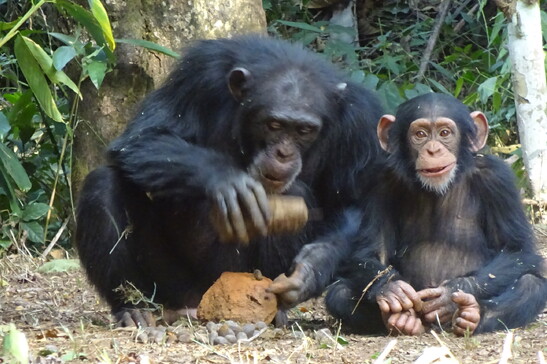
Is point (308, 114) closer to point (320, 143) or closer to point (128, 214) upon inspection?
point (320, 143)

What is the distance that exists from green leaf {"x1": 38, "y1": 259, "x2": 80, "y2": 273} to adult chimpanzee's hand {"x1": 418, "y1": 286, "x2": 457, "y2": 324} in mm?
3351

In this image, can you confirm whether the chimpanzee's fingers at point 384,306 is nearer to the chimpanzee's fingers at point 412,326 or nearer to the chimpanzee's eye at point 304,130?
the chimpanzee's fingers at point 412,326

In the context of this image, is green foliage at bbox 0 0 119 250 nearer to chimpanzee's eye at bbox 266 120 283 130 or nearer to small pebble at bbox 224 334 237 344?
chimpanzee's eye at bbox 266 120 283 130

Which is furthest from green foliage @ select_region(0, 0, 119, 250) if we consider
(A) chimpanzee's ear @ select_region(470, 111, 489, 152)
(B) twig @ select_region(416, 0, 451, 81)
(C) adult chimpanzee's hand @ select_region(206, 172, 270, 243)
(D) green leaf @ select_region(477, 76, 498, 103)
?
(B) twig @ select_region(416, 0, 451, 81)

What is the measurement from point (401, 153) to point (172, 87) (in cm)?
150

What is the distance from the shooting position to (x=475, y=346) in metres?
4.85

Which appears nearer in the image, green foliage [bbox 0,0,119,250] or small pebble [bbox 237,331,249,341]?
small pebble [bbox 237,331,249,341]

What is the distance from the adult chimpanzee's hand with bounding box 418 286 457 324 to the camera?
5.50m

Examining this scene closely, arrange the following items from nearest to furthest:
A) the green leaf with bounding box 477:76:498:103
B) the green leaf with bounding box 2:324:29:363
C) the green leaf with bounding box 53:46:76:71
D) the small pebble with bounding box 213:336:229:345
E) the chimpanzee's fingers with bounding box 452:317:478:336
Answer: the green leaf with bounding box 2:324:29:363
the small pebble with bounding box 213:336:229:345
the chimpanzee's fingers with bounding box 452:317:478:336
the green leaf with bounding box 53:46:76:71
the green leaf with bounding box 477:76:498:103

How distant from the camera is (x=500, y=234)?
230 inches

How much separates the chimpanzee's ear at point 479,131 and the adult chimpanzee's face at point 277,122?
3.14ft

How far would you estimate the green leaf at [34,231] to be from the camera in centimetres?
805

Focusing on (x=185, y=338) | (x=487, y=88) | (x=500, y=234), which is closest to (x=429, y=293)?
(x=500, y=234)

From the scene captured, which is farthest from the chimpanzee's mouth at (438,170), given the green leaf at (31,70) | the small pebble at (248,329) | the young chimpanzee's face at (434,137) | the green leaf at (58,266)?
the green leaf at (58,266)
